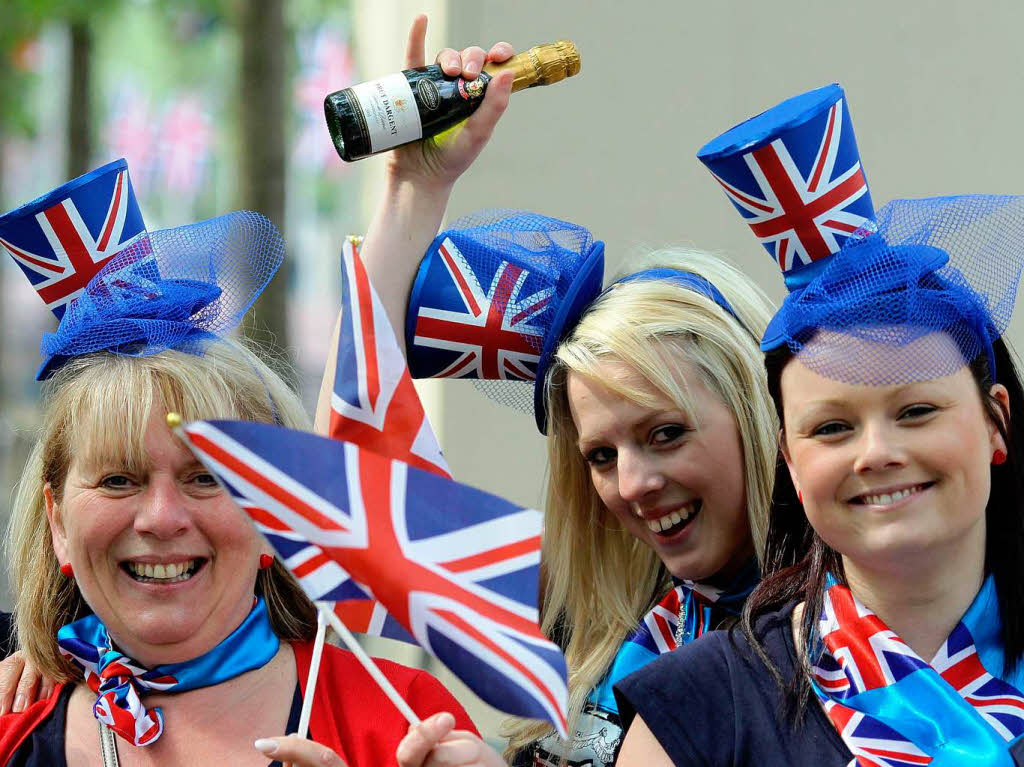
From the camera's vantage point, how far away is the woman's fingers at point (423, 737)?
230cm

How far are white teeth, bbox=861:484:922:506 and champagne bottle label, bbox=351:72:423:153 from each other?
1356mm

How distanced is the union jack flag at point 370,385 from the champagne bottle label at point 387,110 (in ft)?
1.62

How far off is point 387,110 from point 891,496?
1402 mm

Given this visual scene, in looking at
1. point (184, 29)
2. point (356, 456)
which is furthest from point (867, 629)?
point (184, 29)

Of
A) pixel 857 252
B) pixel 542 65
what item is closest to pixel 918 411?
pixel 857 252

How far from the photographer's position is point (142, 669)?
2.86 m

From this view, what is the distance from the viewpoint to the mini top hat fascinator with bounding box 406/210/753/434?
132 inches

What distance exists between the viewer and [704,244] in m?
5.86

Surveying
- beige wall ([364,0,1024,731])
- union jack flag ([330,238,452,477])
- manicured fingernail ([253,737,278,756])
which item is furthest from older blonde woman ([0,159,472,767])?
beige wall ([364,0,1024,731])

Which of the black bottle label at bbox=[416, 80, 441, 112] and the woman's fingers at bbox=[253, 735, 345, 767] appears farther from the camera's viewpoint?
the black bottle label at bbox=[416, 80, 441, 112]

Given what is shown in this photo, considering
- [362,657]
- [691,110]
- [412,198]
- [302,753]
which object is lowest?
[302,753]

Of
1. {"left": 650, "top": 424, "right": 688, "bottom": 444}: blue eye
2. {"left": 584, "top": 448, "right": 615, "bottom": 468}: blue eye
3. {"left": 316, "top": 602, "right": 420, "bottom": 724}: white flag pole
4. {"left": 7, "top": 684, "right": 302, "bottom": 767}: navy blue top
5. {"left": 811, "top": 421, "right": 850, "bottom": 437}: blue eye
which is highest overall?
{"left": 811, "top": 421, "right": 850, "bottom": 437}: blue eye

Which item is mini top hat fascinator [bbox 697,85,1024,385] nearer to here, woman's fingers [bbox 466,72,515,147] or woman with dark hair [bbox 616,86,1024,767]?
woman with dark hair [bbox 616,86,1024,767]

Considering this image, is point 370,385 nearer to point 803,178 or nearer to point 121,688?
point 121,688
